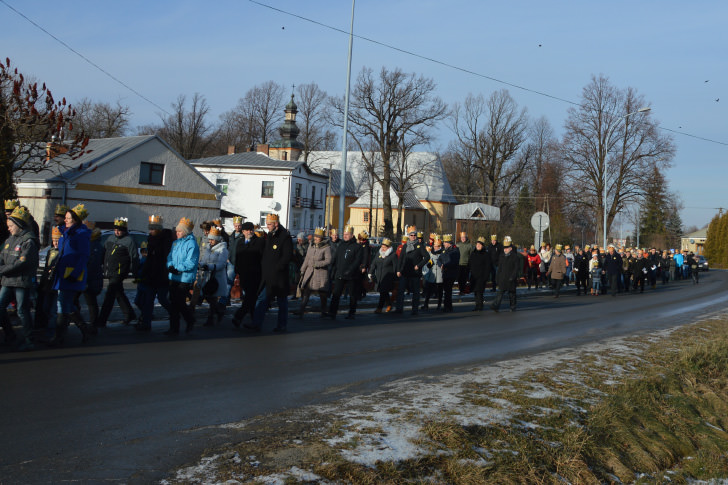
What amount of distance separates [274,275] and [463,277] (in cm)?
1143

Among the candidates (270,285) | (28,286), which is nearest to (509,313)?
(270,285)

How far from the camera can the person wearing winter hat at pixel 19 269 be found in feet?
29.4

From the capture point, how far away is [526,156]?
269 feet

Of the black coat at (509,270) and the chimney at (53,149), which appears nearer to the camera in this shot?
the black coat at (509,270)

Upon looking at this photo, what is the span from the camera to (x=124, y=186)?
41094mm

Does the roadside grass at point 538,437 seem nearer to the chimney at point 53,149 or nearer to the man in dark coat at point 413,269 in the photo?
the man in dark coat at point 413,269

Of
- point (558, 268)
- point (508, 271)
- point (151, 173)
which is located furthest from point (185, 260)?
point (151, 173)

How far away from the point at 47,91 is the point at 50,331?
17762 millimetres

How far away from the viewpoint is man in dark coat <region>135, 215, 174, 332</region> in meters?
11.2

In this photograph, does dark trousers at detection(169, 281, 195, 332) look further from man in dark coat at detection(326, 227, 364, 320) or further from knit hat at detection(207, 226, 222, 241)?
man in dark coat at detection(326, 227, 364, 320)

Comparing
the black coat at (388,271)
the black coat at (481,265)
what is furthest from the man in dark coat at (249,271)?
the black coat at (481,265)

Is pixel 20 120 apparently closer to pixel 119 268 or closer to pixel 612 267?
pixel 119 268

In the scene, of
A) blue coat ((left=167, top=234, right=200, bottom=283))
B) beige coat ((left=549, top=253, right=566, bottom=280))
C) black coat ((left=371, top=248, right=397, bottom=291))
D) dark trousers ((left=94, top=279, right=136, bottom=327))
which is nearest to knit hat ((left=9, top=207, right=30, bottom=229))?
blue coat ((left=167, top=234, right=200, bottom=283))

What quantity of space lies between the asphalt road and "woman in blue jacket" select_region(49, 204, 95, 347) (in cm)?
39
